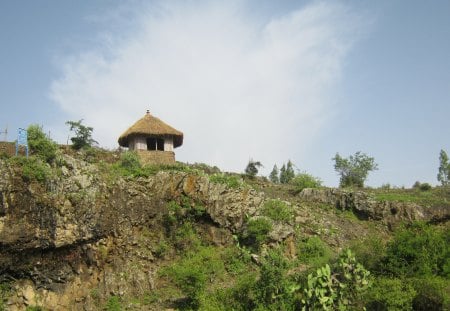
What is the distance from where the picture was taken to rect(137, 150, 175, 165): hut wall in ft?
109

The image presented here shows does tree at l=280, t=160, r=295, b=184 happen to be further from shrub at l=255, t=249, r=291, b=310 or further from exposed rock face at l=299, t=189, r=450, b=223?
shrub at l=255, t=249, r=291, b=310

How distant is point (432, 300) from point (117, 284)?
48.3 feet

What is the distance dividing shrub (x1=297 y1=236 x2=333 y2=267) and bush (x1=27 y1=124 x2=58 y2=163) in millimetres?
14742

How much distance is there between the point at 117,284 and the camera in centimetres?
2355

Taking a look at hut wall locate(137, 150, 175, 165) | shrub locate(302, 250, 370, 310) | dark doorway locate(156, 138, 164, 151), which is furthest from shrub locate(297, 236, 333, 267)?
dark doorway locate(156, 138, 164, 151)

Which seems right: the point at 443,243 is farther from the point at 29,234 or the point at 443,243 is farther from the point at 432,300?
the point at 29,234

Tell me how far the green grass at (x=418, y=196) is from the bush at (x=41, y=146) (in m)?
21.5

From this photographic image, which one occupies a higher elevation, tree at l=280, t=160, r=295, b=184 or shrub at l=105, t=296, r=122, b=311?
tree at l=280, t=160, r=295, b=184

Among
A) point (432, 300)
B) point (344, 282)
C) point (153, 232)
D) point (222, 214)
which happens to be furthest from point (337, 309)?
point (153, 232)

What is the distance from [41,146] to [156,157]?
10.4 metres

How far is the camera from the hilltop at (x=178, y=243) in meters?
21.3

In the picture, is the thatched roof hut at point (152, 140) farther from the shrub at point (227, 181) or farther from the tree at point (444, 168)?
the tree at point (444, 168)

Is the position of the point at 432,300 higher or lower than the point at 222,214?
lower

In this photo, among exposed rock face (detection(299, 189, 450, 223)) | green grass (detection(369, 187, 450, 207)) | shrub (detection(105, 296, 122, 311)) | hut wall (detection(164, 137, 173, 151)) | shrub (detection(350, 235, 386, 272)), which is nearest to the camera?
shrub (detection(105, 296, 122, 311))
